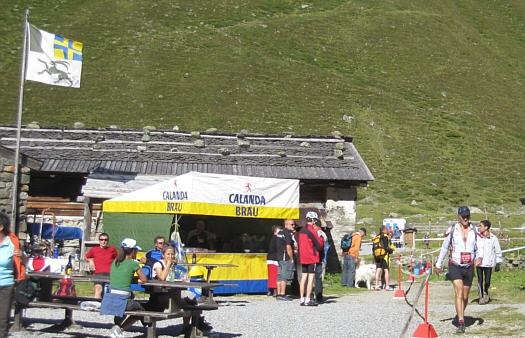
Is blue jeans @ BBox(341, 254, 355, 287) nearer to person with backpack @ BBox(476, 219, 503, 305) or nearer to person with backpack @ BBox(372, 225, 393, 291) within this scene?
person with backpack @ BBox(372, 225, 393, 291)

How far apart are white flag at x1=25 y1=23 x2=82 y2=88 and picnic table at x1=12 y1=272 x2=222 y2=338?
7561 millimetres

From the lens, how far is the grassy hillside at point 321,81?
51.4 meters

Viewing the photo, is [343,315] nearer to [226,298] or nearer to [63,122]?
[226,298]

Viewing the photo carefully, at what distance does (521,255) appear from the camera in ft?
69.9

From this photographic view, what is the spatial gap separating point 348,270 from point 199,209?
5178 mm

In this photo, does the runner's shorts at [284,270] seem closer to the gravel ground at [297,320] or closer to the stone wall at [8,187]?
the gravel ground at [297,320]

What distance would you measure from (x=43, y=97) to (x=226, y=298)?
136 feet

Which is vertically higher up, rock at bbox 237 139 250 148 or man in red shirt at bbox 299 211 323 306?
rock at bbox 237 139 250 148

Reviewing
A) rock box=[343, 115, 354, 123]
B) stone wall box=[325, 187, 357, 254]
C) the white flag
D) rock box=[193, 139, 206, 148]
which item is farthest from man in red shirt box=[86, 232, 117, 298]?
rock box=[343, 115, 354, 123]

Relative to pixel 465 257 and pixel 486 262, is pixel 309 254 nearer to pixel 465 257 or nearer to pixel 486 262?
pixel 486 262

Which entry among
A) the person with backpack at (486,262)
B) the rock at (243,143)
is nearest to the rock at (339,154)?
the rock at (243,143)

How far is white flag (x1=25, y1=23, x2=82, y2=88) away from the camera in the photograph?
57.0 feet

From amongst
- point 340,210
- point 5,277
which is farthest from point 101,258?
point 340,210

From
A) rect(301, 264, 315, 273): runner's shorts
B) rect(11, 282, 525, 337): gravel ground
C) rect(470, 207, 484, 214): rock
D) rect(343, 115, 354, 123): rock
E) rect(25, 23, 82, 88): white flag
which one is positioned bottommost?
rect(11, 282, 525, 337): gravel ground
